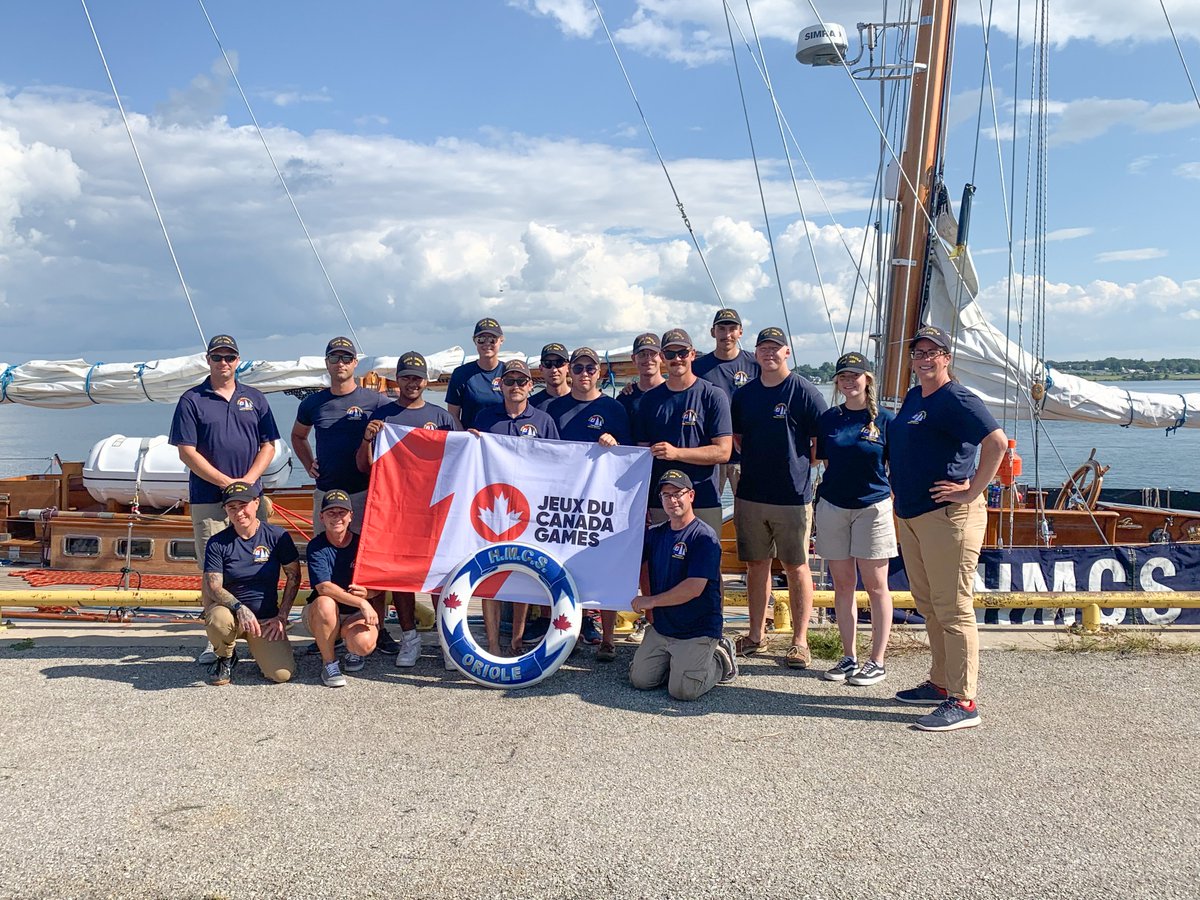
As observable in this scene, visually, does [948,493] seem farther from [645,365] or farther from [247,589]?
[247,589]

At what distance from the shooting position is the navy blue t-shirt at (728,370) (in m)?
6.60

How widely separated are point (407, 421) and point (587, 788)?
2989mm

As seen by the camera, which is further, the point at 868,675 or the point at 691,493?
the point at 868,675

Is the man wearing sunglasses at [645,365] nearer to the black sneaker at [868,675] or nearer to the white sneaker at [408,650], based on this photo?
the white sneaker at [408,650]

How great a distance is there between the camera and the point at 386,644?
6.39 m

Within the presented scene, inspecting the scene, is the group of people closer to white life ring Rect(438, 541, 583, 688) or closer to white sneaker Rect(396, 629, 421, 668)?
white sneaker Rect(396, 629, 421, 668)

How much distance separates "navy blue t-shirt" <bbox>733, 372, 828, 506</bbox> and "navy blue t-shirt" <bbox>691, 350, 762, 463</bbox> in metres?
0.57

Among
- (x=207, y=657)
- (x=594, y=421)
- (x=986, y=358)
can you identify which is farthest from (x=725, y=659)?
(x=986, y=358)

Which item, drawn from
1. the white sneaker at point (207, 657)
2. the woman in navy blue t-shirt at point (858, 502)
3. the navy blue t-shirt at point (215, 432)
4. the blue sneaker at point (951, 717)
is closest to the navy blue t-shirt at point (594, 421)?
the woman in navy blue t-shirt at point (858, 502)

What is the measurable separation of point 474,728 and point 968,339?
8.36m

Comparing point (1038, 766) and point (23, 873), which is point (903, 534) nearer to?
point (1038, 766)

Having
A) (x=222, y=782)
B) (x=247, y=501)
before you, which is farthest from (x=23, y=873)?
(x=247, y=501)

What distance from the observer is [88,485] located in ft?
41.9

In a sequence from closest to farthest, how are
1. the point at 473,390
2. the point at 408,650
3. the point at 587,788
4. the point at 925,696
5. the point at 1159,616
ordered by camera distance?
the point at 587,788
the point at 925,696
the point at 408,650
the point at 473,390
the point at 1159,616
